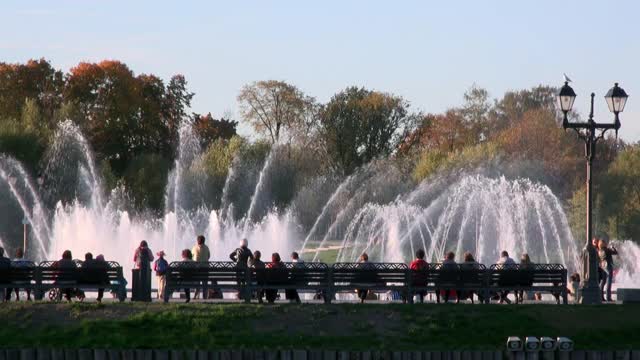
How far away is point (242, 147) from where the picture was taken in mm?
105875

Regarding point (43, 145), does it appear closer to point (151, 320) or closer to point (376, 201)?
point (376, 201)

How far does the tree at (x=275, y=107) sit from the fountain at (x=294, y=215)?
5.77 m

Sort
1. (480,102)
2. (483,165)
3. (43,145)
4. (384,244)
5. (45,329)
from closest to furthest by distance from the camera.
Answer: (45,329) → (384,244) → (43,145) → (483,165) → (480,102)

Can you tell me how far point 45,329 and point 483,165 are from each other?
6401 centimetres

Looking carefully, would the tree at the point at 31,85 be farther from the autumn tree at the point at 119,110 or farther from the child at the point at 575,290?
the child at the point at 575,290

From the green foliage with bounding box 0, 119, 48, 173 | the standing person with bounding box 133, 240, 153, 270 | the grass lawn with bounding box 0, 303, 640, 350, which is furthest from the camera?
the green foliage with bounding box 0, 119, 48, 173

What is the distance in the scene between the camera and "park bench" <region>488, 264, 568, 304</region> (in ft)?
121

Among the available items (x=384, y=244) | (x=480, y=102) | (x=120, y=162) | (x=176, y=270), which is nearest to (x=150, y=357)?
(x=176, y=270)

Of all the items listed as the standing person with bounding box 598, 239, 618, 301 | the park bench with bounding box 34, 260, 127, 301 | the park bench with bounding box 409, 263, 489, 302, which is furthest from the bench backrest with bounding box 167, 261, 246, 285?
the standing person with bounding box 598, 239, 618, 301

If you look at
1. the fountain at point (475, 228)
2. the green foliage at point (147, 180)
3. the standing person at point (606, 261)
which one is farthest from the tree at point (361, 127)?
the standing person at point (606, 261)

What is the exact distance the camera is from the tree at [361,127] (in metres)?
115

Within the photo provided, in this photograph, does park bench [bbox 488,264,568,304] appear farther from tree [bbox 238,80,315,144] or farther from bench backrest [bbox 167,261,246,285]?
tree [bbox 238,80,315,144]

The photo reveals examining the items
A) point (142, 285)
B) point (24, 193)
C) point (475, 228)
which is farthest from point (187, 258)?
point (24, 193)

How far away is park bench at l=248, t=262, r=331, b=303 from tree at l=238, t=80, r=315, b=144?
3148 inches
